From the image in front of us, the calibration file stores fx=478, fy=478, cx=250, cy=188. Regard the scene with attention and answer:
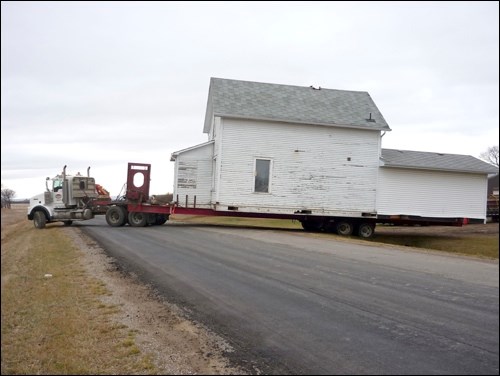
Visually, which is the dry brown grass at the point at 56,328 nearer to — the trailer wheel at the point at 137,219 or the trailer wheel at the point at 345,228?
the trailer wheel at the point at 137,219

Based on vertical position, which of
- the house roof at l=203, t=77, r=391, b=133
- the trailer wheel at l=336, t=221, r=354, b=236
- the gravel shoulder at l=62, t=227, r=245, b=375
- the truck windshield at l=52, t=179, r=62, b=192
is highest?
the house roof at l=203, t=77, r=391, b=133

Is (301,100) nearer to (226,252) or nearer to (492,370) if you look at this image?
(226,252)

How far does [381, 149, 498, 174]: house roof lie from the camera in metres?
24.2

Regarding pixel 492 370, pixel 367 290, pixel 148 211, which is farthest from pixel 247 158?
pixel 492 370

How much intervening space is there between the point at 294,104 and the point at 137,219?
35.2 ft

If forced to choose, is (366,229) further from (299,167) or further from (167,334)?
(167,334)

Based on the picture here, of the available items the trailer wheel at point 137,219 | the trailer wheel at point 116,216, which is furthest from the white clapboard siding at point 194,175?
the trailer wheel at point 116,216

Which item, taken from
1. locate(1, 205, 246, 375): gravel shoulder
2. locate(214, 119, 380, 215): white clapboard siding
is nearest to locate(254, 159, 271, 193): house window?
locate(214, 119, 380, 215): white clapboard siding

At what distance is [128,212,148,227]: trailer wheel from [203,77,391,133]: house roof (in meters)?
6.81

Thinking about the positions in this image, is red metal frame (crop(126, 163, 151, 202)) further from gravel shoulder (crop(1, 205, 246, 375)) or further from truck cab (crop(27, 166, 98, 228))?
gravel shoulder (crop(1, 205, 246, 375))

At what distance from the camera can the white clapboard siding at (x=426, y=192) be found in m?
24.5

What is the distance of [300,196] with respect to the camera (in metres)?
24.9

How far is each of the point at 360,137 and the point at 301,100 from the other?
13.6 feet

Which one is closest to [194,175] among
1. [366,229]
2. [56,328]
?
[366,229]
